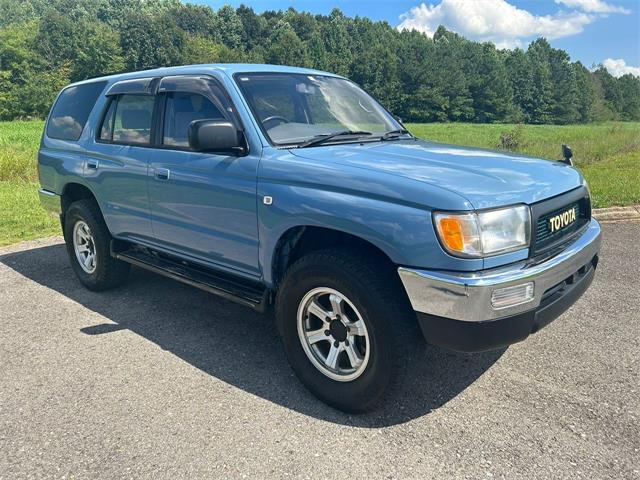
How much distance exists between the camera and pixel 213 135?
3090mm

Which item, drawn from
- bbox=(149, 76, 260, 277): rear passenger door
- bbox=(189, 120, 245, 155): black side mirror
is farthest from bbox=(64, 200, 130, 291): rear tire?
bbox=(189, 120, 245, 155): black side mirror

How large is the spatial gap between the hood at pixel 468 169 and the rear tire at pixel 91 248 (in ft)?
8.09

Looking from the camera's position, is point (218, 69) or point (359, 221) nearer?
point (359, 221)

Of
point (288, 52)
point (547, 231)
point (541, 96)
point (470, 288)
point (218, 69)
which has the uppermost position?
point (288, 52)

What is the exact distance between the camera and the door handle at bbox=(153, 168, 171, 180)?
12.4 ft

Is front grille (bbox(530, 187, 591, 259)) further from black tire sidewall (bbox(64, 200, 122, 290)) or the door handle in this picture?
black tire sidewall (bbox(64, 200, 122, 290))

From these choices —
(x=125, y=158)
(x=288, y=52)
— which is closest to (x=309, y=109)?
(x=125, y=158)

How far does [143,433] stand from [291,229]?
1378 millimetres

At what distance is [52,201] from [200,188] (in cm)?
260

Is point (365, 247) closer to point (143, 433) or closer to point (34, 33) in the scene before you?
point (143, 433)

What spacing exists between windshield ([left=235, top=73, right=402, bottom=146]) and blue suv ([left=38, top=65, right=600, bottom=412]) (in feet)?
0.05

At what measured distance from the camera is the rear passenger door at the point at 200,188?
330cm

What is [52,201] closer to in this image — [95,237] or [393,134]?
[95,237]

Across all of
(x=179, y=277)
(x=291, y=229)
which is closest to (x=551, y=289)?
(x=291, y=229)
